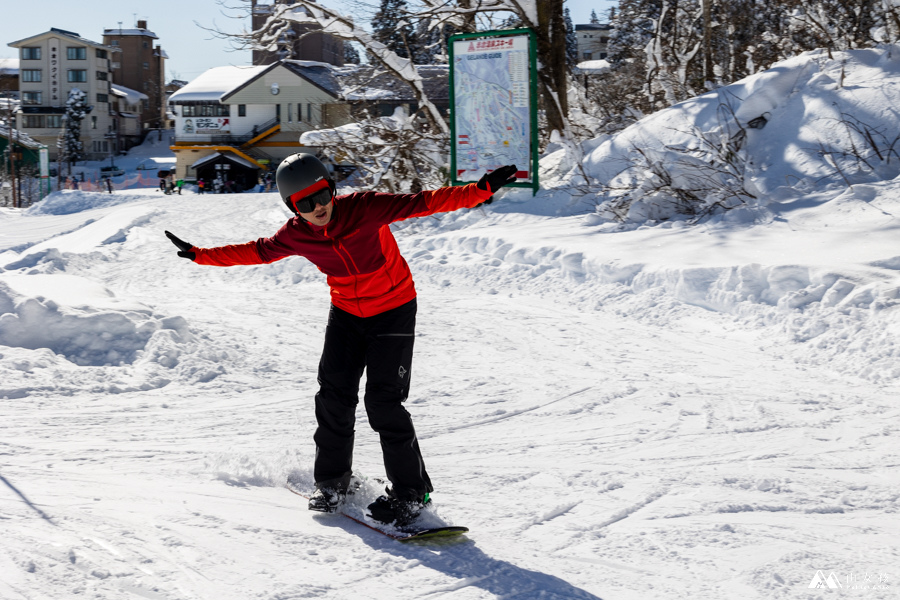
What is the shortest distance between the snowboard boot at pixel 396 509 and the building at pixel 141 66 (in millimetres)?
85427

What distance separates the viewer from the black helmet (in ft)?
9.95

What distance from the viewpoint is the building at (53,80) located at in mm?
67188

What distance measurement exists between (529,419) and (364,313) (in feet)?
5.95

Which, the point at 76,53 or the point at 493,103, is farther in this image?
the point at 76,53

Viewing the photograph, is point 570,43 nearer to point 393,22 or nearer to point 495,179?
point 393,22

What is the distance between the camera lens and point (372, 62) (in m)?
15.0

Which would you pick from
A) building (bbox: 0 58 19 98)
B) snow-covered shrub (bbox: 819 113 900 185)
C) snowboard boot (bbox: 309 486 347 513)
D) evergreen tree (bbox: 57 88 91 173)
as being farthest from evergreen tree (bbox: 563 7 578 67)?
building (bbox: 0 58 19 98)

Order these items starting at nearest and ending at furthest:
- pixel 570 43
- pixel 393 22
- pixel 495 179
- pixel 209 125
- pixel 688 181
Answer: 1. pixel 495 179
2. pixel 688 181
3. pixel 393 22
4. pixel 209 125
5. pixel 570 43

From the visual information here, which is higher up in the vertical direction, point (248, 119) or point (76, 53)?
point (76, 53)

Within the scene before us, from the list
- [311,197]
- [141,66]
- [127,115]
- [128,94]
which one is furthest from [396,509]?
[141,66]

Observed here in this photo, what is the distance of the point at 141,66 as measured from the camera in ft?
276

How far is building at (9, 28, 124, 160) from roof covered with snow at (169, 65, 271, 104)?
17646mm

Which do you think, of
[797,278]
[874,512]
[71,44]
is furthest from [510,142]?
[71,44]

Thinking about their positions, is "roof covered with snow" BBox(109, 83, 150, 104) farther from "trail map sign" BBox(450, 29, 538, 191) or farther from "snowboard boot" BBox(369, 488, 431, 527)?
"snowboard boot" BBox(369, 488, 431, 527)
